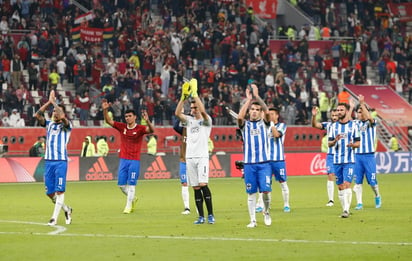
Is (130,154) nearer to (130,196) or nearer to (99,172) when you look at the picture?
(130,196)

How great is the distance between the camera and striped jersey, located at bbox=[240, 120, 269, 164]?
64.5 feet

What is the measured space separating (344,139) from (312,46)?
115ft

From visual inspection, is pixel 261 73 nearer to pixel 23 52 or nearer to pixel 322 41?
pixel 322 41

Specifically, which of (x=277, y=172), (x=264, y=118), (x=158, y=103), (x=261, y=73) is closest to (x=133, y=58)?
(x=158, y=103)

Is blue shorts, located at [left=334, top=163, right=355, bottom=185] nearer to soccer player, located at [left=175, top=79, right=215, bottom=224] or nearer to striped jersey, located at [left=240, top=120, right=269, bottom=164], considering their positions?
striped jersey, located at [left=240, top=120, right=269, bottom=164]

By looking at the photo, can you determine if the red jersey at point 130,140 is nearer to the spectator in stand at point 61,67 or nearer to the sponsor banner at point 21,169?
the sponsor banner at point 21,169

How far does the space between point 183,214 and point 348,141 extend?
430cm

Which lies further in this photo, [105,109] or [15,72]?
[15,72]

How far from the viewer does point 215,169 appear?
1709 inches

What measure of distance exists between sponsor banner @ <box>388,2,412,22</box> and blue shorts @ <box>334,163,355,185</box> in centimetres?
4146

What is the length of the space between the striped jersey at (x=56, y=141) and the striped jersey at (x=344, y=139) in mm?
6506

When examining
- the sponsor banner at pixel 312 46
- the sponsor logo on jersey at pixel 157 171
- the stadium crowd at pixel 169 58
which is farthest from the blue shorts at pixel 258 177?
the sponsor banner at pixel 312 46

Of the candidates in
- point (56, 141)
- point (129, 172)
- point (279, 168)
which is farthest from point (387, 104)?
point (56, 141)

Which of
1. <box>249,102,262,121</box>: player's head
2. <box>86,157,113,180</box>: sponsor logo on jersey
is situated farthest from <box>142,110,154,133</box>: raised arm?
<box>86,157,113,180</box>: sponsor logo on jersey
